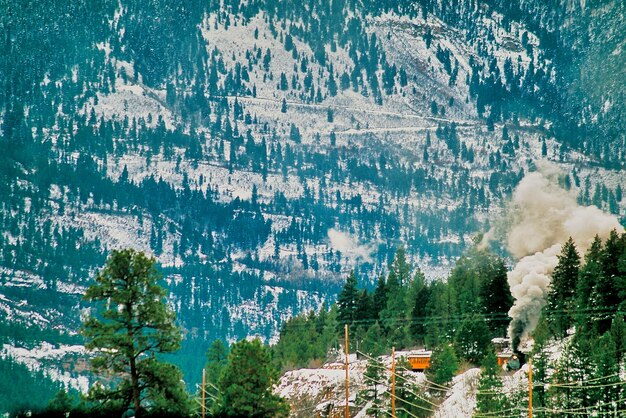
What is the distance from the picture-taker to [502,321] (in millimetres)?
173250

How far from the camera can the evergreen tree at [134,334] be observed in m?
78.6

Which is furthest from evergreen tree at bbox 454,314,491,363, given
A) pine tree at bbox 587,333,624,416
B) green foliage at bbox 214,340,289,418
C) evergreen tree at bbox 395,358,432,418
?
green foliage at bbox 214,340,289,418

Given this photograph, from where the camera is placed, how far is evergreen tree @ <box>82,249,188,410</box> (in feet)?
258

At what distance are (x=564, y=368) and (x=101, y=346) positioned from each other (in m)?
54.6

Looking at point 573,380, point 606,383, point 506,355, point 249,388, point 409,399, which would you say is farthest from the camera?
point 506,355

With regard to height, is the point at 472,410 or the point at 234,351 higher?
the point at 234,351

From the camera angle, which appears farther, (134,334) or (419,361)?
(419,361)

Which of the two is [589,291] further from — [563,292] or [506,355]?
[563,292]

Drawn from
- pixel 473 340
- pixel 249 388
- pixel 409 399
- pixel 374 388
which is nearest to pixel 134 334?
pixel 249 388

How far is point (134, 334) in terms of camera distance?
78.6 metres

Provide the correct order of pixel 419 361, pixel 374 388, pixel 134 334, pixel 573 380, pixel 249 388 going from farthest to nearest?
pixel 419 361 → pixel 374 388 → pixel 573 380 → pixel 249 388 → pixel 134 334

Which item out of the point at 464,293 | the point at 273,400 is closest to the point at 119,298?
the point at 273,400

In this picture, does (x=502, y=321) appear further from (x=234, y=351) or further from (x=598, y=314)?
(x=234, y=351)

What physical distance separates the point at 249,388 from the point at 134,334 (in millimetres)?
17191
